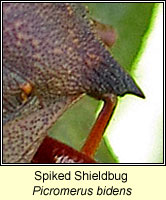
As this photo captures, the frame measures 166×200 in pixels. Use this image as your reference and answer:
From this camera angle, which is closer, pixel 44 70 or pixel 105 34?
pixel 44 70

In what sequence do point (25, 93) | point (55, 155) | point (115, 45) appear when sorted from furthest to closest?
point (115, 45) → point (55, 155) → point (25, 93)

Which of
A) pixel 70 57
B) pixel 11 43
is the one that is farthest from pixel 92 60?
pixel 11 43

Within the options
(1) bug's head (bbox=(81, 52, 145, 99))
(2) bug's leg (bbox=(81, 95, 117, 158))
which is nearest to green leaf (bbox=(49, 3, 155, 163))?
(2) bug's leg (bbox=(81, 95, 117, 158))

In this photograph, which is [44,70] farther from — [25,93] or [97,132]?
[97,132]

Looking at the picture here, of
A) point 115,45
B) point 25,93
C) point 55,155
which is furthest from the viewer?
point 115,45

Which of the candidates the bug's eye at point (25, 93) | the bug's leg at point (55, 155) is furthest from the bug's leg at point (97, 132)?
the bug's eye at point (25, 93)

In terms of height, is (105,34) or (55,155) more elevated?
(105,34)

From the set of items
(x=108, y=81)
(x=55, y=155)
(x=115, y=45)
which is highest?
(x=115, y=45)

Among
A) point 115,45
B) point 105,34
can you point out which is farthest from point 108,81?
point 115,45
